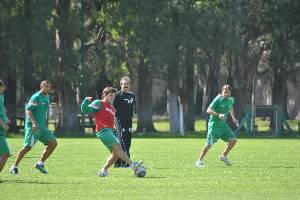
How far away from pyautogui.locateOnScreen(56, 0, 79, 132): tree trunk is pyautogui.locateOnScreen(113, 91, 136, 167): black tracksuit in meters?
28.9

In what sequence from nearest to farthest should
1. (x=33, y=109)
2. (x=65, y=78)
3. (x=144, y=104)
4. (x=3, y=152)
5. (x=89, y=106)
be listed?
(x=3, y=152) < (x=89, y=106) < (x=33, y=109) < (x=65, y=78) < (x=144, y=104)

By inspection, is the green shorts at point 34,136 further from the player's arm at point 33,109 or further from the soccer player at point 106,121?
the soccer player at point 106,121

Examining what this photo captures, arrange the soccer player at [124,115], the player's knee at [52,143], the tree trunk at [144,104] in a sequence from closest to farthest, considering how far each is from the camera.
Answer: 1. the player's knee at [52,143]
2. the soccer player at [124,115]
3. the tree trunk at [144,104]

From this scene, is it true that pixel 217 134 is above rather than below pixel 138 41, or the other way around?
below

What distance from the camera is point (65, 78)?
5200 cm

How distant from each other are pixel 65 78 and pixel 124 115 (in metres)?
29.4

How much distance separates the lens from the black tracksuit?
22.8m

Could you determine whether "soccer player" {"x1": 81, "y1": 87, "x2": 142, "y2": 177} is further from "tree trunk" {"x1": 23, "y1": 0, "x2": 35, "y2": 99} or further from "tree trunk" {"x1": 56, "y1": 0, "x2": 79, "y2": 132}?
"tree trunk" {"x1": 56, "y1": 0, "x2": 79, "y2": 132}

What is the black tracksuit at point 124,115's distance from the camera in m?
22.8

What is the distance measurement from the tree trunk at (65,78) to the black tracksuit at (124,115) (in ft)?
94.9

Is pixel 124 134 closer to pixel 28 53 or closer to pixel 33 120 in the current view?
pixel 33 120


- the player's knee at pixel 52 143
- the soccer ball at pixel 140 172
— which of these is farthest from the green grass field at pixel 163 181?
the player's knee at pixel 52 143

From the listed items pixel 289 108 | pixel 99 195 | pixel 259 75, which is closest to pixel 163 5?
pixel 259 75

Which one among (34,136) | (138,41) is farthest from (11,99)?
(34,136)
